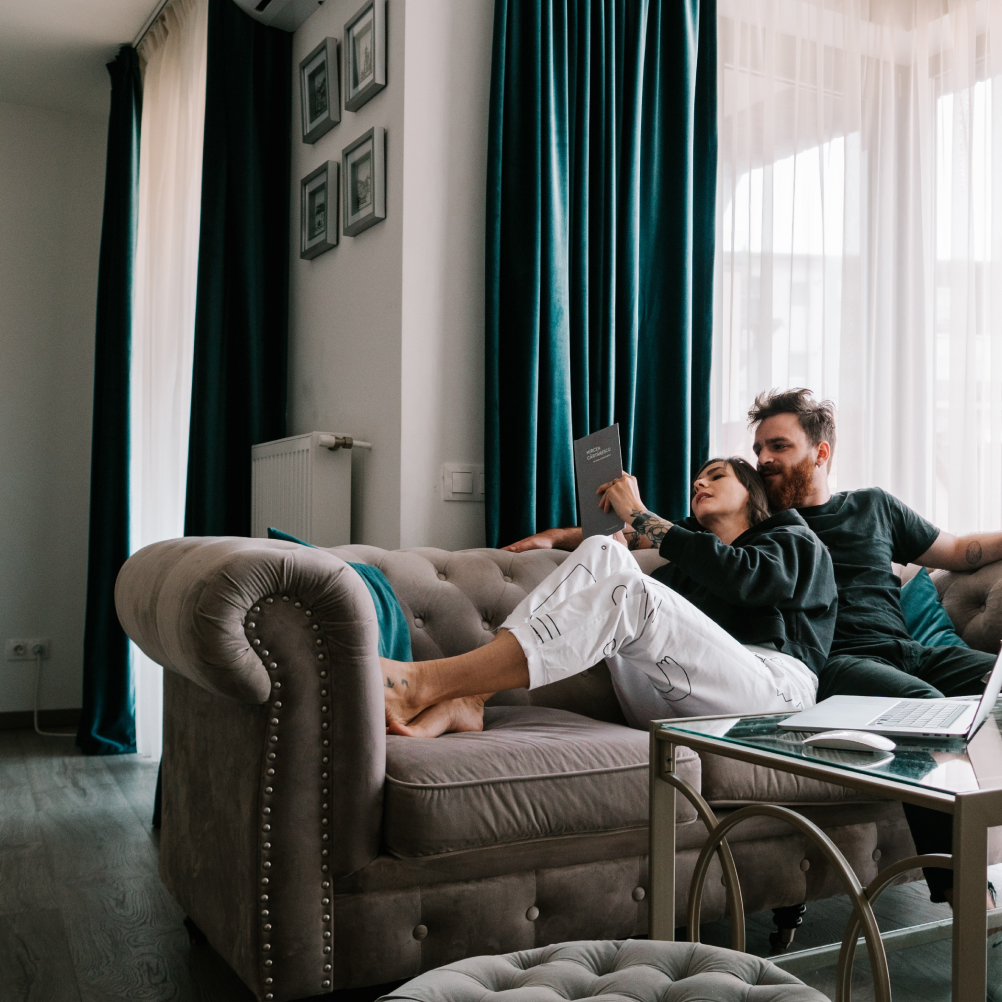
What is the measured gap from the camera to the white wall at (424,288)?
102 inches

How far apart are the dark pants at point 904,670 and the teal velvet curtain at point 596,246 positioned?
0.79m

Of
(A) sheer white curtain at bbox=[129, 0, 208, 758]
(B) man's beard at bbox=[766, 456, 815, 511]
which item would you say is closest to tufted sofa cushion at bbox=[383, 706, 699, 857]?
(B) man's beard at bbox=[766, 456, 815, 511]

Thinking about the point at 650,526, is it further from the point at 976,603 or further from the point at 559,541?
the point at 976,603

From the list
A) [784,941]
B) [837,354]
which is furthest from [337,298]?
[784,941]

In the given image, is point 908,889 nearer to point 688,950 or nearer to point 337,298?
point 688,950

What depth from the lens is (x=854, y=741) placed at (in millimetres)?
1056

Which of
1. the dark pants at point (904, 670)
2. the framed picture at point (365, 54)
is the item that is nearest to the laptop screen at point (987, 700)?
the dark pants at point (904, 670)

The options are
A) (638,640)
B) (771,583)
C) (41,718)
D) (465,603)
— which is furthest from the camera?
(41,718)

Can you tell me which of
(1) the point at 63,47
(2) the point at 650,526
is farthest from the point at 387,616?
(1) the point at 63,47

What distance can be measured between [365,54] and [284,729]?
79.8 inches

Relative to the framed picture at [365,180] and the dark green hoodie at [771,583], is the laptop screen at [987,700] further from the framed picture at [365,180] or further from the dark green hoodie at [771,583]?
the framed picture at [365,180]

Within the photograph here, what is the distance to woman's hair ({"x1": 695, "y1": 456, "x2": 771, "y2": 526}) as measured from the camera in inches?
93.0

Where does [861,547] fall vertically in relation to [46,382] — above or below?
below

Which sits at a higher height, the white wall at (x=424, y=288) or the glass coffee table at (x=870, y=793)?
the white wall at (x=424, y=288)
